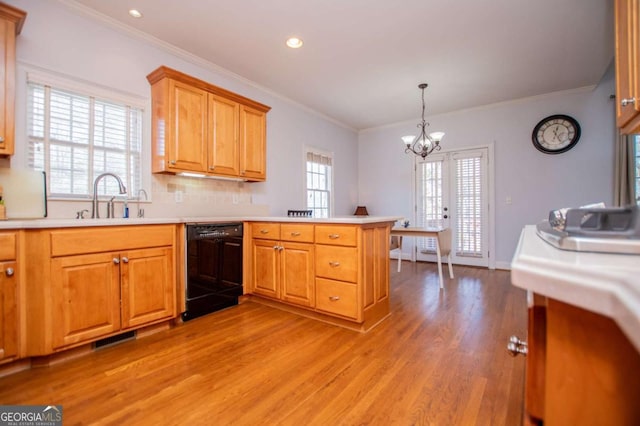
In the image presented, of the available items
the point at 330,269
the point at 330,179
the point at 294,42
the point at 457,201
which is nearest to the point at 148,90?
the point at 294,42

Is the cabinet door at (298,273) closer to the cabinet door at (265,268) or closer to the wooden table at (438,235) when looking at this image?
the cabinet door at (265,268)

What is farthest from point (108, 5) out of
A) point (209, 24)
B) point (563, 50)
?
point (563, 50)

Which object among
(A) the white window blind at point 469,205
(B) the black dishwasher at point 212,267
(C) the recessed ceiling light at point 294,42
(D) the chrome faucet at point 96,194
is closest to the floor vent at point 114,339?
(B) the black dishwasher at point 212,267

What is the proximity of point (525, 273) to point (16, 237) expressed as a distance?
2515 millimetres

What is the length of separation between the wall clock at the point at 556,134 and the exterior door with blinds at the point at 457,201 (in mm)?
723

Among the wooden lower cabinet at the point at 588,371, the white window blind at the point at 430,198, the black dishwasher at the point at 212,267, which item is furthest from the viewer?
the white window blind at the point at 430,198

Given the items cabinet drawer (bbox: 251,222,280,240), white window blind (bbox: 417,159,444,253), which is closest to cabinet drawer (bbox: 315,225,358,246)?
cabinet drawer (bbox: 251,222,280,240)

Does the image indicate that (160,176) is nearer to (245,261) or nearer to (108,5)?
(245,261)

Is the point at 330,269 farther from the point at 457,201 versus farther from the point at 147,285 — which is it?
the point at 457,201

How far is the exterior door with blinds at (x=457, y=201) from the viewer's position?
4.89 m

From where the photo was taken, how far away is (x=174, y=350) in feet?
6.90

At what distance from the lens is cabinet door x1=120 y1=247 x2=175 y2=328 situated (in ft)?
7.21

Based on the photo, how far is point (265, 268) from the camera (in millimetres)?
3059

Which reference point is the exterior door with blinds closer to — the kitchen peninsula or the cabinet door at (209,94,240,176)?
the kitchen peninsula
